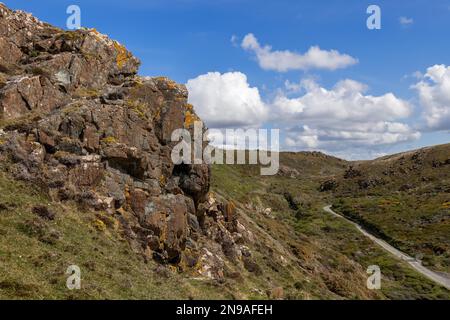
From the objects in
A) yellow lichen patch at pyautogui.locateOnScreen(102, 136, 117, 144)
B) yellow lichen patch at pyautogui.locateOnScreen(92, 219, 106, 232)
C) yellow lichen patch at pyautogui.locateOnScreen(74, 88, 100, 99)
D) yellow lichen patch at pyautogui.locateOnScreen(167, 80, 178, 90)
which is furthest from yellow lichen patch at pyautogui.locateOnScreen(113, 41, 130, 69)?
yellow lichen patch at pyautogui.locateOnScreen(92, 219, 106, 232)

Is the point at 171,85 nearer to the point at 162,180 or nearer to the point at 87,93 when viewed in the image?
the point at 87,93

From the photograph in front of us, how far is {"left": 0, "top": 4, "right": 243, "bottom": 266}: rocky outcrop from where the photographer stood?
3362 cm

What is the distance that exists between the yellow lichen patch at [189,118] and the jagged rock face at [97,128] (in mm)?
116

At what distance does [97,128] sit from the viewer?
37250mm

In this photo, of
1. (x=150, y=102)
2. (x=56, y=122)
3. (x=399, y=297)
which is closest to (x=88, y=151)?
(x=56, y=122)

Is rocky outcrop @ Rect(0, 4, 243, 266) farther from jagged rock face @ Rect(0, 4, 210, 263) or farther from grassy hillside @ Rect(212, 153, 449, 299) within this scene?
grassy hillside @ Rect(212, 153, 449, 299)

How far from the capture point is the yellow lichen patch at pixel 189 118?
44641 mm

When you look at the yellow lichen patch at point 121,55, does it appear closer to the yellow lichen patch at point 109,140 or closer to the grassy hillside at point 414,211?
the yellow lichen patch at point 109,140

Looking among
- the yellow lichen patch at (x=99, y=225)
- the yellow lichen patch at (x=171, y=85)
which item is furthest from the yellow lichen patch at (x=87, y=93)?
the yellow lichen patch at (x=99, y=225)

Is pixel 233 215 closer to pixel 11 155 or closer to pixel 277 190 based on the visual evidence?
pixel 11 155

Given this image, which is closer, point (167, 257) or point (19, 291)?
point (19, 291)

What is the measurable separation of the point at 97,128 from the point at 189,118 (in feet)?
36.4

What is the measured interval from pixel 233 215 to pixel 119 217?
76.5ft

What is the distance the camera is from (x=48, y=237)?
85.0 feet
